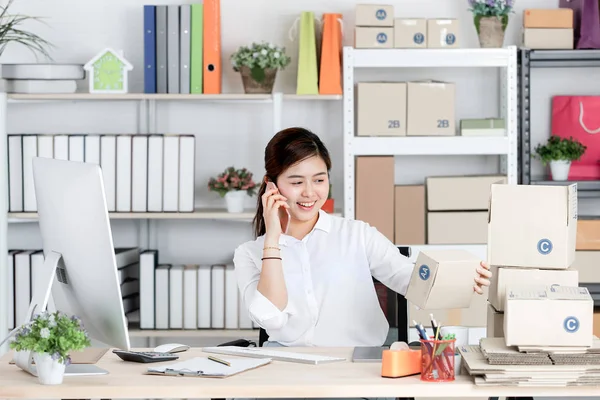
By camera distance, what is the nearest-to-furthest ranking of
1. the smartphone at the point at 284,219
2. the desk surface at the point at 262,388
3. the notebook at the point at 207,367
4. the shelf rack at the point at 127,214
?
the desk surface at the point at 262,388 < the notebook at the point at 207,367 < the smartphone at the point at 284,219 < the shelf rack at the point at 127,214

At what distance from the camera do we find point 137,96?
3.55 m

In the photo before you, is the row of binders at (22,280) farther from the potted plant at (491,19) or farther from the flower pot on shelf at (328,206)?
the potted plant at (491,19)

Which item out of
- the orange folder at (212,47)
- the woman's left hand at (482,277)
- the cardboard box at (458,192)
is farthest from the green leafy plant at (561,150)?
the woman's left hand at (482,277)

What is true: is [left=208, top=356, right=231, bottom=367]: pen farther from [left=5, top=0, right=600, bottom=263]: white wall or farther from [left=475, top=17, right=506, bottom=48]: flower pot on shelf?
[left=475, top=17, right=506, bottom=48]: flower pot on shelf

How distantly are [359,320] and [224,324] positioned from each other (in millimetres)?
1374

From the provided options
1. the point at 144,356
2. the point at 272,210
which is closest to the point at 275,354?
the point at 144,356

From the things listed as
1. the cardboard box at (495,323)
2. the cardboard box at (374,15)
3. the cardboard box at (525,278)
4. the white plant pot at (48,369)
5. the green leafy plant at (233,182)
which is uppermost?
the cardboard box at (374,15)

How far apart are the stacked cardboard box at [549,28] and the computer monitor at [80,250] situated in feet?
7.79

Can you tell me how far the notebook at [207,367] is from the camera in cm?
185

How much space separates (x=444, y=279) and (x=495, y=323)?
189 mm

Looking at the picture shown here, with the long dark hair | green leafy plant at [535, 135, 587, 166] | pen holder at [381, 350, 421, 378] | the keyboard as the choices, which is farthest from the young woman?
green leafy plant at [535, 135, 587, 166]

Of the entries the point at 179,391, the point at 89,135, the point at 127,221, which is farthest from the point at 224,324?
the point at 179,391

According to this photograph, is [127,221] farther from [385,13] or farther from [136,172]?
[385,13]

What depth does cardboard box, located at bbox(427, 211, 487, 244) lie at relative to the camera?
3613 mm
